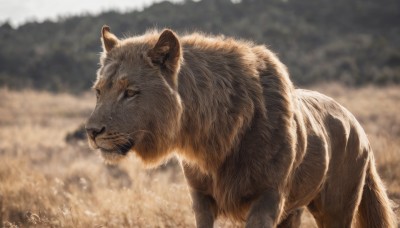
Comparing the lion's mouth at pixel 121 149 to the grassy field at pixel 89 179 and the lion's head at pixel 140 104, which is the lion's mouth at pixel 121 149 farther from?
the grassy field at pixel 89 179

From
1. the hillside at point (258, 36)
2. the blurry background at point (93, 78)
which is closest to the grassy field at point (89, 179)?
the blurry background at point (93, 78)

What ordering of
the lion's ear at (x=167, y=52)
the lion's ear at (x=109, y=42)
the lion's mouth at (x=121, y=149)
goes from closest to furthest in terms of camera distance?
the lion's mouth at (x=121, y=149) → the lion's ear at (x=167, y=52) → the lion's ear at (x=109, y=42)

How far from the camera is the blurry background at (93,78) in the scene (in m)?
7.09

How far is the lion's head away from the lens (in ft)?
12.7

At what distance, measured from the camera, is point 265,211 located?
4016 millimetres

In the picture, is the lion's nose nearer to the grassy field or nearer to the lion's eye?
the lion's eye

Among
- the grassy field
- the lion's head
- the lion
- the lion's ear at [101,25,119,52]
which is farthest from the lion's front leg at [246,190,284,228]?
the lion's ear at [101,25,119,52]

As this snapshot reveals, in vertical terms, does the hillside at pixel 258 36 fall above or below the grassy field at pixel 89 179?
below

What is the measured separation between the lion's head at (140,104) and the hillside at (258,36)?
24421 mm

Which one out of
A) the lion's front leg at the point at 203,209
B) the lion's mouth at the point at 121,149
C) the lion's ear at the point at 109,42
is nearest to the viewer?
the lion's mouth at the point at 121,149

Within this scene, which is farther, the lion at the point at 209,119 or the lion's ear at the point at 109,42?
the lion's ear at the point at 109,42

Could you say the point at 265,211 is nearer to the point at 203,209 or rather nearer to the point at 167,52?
the point at 203,209

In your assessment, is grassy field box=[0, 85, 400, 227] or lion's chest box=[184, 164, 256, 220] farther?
grassy field box=[0, 85, 400, 227]

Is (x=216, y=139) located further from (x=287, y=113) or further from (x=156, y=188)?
(x=156, y=188)
